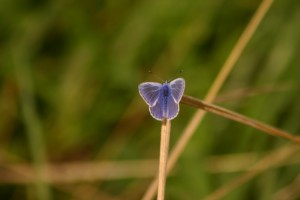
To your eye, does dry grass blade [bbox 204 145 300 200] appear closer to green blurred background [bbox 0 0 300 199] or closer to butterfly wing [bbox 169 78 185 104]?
green blurred background [bbox 0 0 300 199]

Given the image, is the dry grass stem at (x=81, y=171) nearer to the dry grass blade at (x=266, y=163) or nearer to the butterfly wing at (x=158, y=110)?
the dry grass blade at (x=266, y=163)

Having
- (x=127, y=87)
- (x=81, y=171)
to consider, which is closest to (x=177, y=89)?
(x=81, y=171)

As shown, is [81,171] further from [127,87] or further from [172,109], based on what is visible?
[172,109]

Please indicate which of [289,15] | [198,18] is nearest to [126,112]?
[198,18]

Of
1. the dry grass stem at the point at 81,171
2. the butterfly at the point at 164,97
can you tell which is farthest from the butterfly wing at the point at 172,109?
the dry grass stem at the point at 81,171

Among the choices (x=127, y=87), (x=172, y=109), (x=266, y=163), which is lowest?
(x=172, y=109)

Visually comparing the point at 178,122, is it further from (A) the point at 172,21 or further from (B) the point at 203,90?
(A) the point at 172,21

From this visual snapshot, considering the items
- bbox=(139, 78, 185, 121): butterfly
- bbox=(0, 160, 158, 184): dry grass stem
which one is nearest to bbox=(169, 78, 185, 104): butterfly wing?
bbox=(139, 78, 185, 121): butterfly
